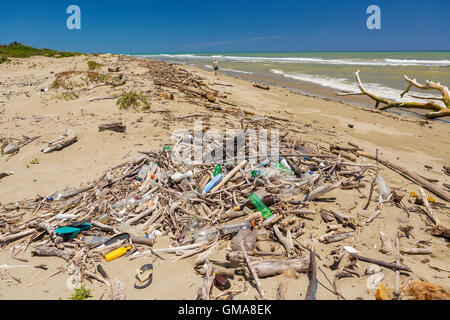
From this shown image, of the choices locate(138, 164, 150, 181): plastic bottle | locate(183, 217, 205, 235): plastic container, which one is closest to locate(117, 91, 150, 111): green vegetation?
locate(138, 164, 150, 181): plastic bottle

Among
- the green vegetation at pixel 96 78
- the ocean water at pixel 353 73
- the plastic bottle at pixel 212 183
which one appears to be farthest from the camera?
the ocean water at pixel 353 73

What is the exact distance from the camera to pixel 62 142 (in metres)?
6.96

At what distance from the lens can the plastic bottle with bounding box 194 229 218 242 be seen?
372cm

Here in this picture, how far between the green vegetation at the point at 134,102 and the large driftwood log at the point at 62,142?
3.13 metres

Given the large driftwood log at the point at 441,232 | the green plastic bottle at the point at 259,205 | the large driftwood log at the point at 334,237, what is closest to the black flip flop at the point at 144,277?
the green plastic bottle at the point at 259,205

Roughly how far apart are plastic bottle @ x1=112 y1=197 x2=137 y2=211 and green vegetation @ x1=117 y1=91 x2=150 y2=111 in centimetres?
618

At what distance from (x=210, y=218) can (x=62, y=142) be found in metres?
5.49

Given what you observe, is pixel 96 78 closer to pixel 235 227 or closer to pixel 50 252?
pixel 50 252

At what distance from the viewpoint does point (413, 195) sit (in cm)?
509

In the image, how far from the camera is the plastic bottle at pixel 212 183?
4.72 meters

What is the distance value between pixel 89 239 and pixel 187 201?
5.42ft

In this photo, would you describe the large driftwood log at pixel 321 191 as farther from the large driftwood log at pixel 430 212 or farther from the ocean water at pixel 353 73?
the ocean water at pixel 353 73

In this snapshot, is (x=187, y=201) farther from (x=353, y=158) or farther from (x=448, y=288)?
(x=353, y=158)
